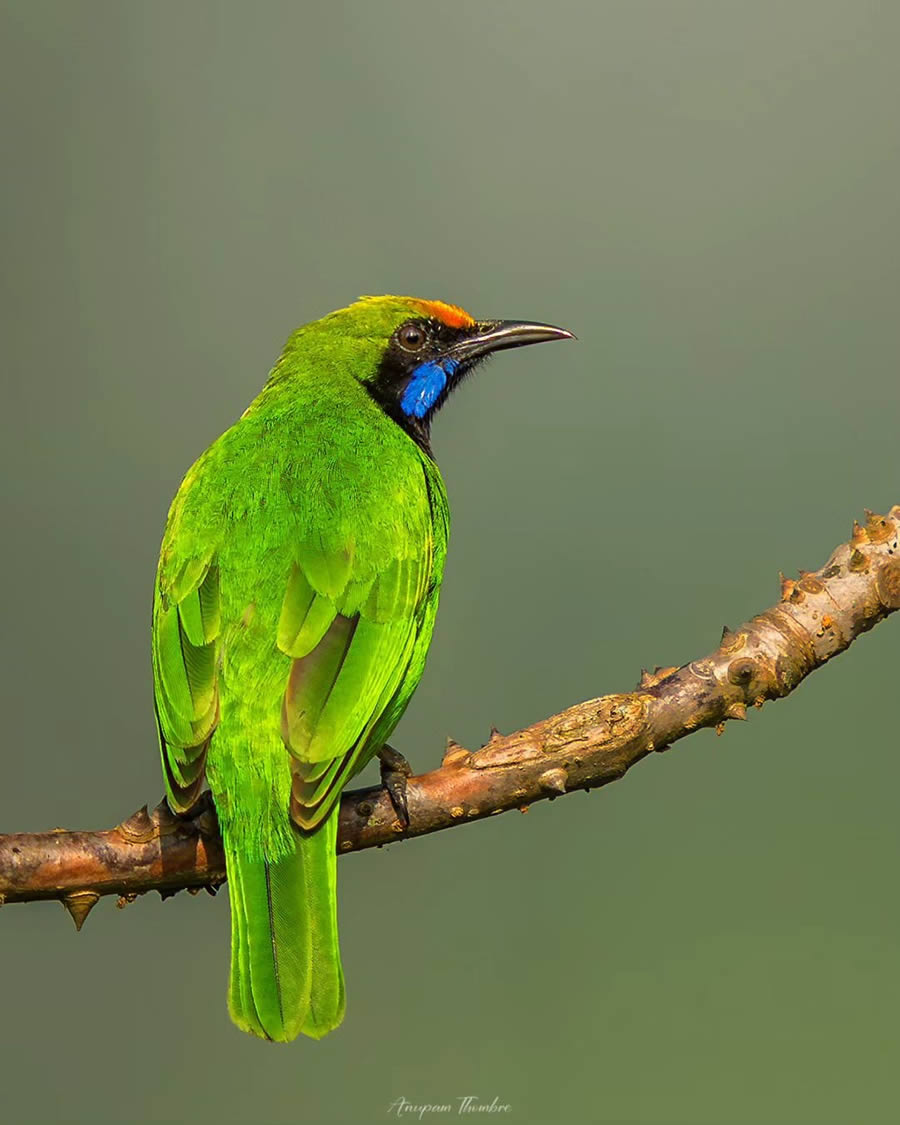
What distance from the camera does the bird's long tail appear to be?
3246 mm

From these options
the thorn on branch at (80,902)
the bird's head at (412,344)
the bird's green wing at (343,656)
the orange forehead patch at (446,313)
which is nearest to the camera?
the thorn on branch at (80,902)

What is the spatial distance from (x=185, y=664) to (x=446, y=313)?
76.9 inches

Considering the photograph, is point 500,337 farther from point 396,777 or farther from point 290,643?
point 396,777

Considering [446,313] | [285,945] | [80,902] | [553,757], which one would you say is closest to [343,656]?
[553,757]

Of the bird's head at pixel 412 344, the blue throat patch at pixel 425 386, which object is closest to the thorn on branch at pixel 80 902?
the bird's head at pixel 412 344

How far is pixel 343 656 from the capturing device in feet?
11.8

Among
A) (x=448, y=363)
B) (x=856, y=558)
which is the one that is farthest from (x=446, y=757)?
(x=448, y=363)

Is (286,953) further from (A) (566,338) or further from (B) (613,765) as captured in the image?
(A) (566,338)

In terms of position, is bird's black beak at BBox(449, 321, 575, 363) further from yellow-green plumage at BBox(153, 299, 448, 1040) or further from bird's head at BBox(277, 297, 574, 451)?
yellow-green plumage at BBox(153, 299, 448, 1040)

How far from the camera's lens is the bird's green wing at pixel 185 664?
3.34 m

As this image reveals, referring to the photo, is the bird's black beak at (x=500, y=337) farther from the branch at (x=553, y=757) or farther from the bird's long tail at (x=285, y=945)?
the bird's long tail at (x=285, y=945)

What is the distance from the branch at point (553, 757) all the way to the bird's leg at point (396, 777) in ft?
0.08

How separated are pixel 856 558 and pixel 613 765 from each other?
90cm

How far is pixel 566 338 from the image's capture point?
5.00 meters
